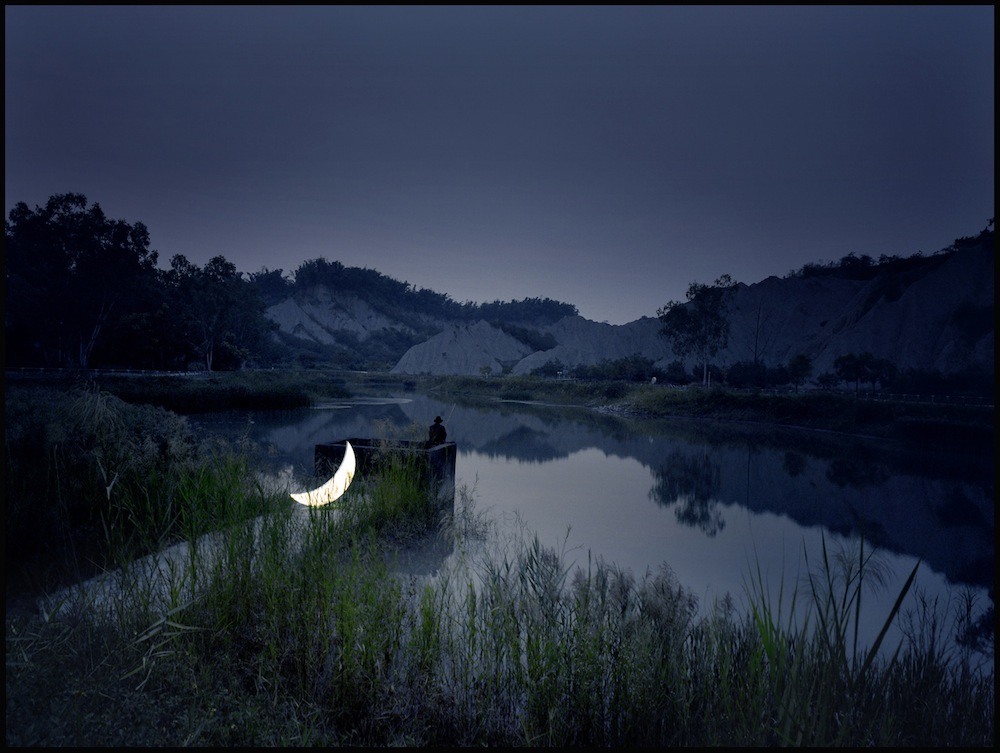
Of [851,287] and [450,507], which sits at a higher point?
[851,287]

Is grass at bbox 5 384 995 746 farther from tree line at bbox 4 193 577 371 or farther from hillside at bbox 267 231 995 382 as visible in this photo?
hillside at bbox 267 231 995 382

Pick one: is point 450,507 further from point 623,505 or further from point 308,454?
point 308,454

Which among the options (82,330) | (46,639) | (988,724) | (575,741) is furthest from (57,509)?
(988,724)

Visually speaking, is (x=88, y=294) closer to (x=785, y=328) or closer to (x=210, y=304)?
(x=210, y=304)

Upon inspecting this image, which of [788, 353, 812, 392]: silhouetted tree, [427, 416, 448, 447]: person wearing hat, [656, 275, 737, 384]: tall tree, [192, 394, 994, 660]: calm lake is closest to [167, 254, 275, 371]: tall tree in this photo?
[192, 394, 994, 660]: calm lake

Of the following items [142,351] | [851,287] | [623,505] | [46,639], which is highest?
[851,287]

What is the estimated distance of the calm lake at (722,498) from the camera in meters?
5.84

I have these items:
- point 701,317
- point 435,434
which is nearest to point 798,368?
point 701,317

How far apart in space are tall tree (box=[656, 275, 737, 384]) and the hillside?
12.7 feet

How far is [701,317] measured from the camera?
1325 inches

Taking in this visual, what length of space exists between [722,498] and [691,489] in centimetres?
71

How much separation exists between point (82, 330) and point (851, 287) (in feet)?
189

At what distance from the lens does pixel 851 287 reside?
49.8 m

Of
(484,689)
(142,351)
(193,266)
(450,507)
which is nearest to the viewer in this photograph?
(484,689)
